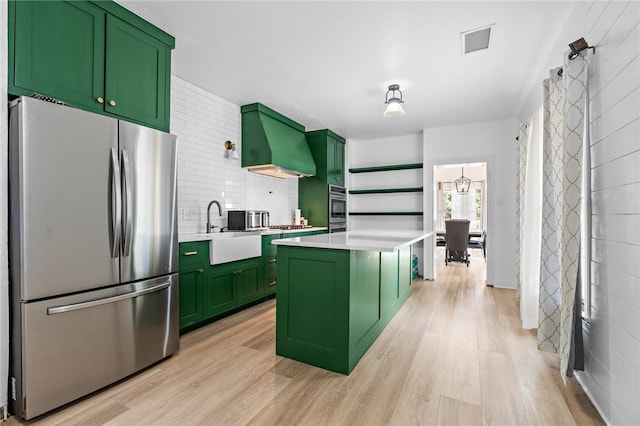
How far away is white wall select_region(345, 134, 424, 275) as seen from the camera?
5.62 m

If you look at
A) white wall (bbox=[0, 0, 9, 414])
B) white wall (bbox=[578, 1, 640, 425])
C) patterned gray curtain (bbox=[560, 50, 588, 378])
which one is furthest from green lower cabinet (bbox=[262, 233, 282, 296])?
white wall (bbox=[578, 1, 640, 425])

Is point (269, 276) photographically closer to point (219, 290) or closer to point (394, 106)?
point (219, 290)

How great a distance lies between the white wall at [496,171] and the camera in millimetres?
4617

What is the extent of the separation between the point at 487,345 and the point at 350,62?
2.82 metres

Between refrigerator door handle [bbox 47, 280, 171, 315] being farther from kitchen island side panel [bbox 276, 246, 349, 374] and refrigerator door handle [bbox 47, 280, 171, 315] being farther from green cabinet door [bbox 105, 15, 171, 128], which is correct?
green cabinet door [bbox 105, 15, 171, 128]

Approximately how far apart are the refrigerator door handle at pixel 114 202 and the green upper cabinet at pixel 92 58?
41 cm

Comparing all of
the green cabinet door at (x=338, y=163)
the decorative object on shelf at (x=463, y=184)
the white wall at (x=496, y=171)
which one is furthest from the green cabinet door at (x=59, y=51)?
the decorative object on shelf at (x=463, y=184)

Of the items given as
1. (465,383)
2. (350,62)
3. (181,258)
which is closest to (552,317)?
(465,383)

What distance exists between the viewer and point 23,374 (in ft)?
5.17

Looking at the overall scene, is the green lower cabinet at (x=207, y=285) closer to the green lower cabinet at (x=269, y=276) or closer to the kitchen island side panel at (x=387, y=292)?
the green lower cabinet at (x=269, y=276)

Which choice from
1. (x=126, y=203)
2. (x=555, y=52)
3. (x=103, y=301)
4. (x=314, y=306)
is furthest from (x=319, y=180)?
(x=103, y=301)

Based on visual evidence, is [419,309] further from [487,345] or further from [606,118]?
[606,118]

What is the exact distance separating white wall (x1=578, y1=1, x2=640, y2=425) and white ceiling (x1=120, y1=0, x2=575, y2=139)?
0.71 metres

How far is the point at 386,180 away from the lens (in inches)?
232
